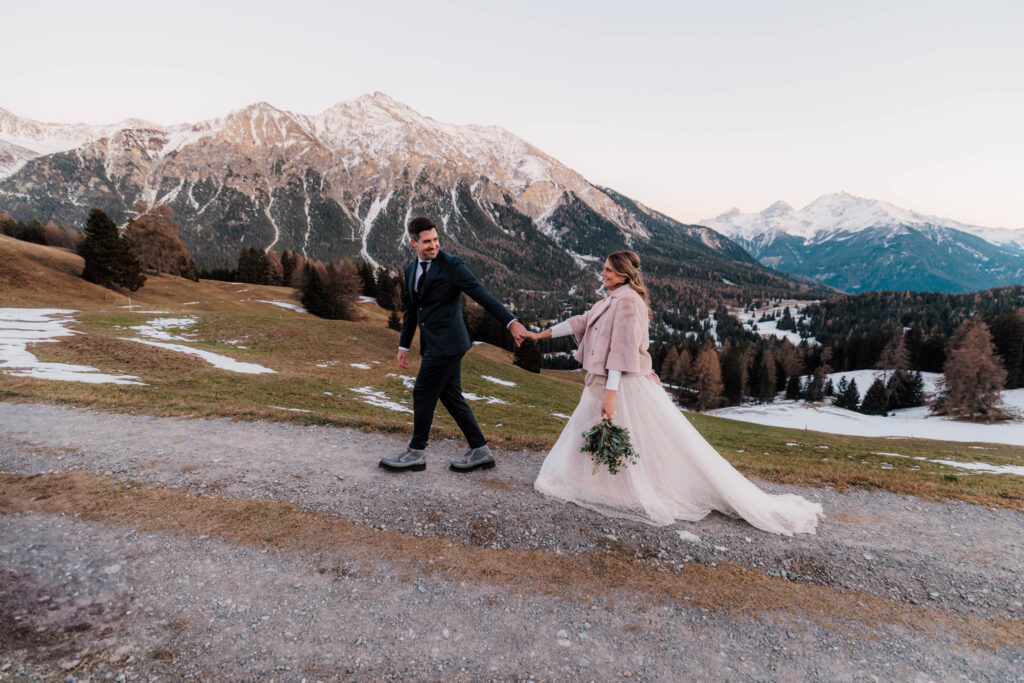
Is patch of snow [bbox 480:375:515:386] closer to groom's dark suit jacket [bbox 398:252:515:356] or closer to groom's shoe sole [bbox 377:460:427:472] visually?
groom's shoe sole [bbox 377:460:427:472]

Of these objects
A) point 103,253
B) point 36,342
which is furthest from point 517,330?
point 103,253

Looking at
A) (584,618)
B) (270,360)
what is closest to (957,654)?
(584,618)

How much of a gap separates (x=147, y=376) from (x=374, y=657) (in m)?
18.4

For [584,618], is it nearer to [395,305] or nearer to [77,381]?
[77,381]

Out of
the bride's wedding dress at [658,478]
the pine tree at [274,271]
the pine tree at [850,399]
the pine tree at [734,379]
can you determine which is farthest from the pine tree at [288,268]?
the pine tree at [850,399]

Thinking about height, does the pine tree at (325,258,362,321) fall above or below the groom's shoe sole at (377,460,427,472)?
above

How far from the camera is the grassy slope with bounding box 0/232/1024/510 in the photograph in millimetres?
10109

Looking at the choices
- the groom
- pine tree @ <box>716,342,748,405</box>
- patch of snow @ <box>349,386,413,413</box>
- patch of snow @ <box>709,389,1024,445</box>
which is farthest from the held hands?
pine tree @ <box>716,342,748,405</box>

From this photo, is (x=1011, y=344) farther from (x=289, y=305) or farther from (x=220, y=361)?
(x=289, y=305)

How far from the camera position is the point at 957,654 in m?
4.00

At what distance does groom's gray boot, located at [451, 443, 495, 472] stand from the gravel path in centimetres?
53

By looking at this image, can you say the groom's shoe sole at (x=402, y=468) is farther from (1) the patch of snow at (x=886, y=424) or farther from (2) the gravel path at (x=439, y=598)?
(1) the patch of snow at (x=886, y=424)

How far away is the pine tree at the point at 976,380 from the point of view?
181ft

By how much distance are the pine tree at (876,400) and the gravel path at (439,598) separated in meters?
98.6
